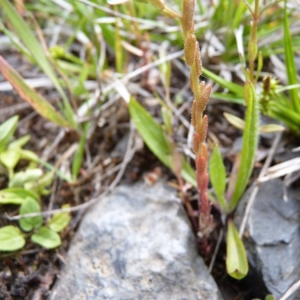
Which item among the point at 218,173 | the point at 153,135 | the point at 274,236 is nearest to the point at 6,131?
the point at 153,135

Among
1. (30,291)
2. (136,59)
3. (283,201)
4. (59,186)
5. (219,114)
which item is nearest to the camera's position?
(30,291)

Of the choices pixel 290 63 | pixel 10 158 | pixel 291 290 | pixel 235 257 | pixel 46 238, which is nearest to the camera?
pixel 291 290

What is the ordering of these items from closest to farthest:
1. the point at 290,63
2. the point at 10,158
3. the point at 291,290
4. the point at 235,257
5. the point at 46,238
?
the point at 291,290, the point at 235,257, the point at 46,238, the point at 290,63, the point at 10,158

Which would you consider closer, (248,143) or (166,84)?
(248,143)

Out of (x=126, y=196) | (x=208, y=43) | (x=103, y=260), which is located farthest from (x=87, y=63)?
(x=103, y=260)

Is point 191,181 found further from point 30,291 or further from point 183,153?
point 30,291

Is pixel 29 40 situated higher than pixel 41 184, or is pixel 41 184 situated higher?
pixel 29 40

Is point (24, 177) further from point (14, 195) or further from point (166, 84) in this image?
point (166, 84)
